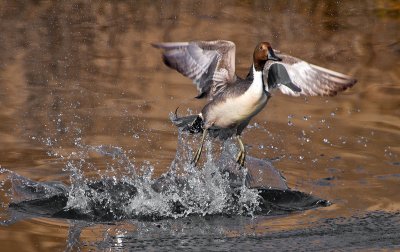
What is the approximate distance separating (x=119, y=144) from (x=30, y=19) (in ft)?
14.6

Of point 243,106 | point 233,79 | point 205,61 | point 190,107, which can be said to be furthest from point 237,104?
point 190,107

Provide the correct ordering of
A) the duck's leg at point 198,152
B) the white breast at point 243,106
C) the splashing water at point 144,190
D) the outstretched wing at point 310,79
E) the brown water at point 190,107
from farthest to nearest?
1. the duck's leg at point 198,152
2. the outstretched wing at point 310,79
3. the white breast at point 243,106
4. the splashing water at point 144,190
5. the brown water at point 190,107

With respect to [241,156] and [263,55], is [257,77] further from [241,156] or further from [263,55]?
[241,156]

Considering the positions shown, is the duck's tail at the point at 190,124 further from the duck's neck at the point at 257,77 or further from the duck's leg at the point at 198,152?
the duck's neck at the point at 257,77

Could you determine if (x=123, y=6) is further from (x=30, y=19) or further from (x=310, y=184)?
(x=310, y=184)

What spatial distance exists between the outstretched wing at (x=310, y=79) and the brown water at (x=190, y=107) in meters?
0.73

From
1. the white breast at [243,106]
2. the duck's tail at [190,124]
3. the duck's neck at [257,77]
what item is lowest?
the duck's tail at [190,124]

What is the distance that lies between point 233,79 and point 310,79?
56cm

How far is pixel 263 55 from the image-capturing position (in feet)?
23.7

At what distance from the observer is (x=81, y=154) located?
8109 millimetres

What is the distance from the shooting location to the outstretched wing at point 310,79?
7395 millimetres

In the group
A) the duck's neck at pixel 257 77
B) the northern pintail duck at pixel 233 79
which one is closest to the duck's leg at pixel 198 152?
the northern pintail duck at pixel 233 79

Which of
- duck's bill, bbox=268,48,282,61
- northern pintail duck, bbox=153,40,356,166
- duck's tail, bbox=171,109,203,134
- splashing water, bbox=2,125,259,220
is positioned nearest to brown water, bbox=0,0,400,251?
splashing water, bbox=2,125,259,220

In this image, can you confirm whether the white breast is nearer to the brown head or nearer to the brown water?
the brown head
